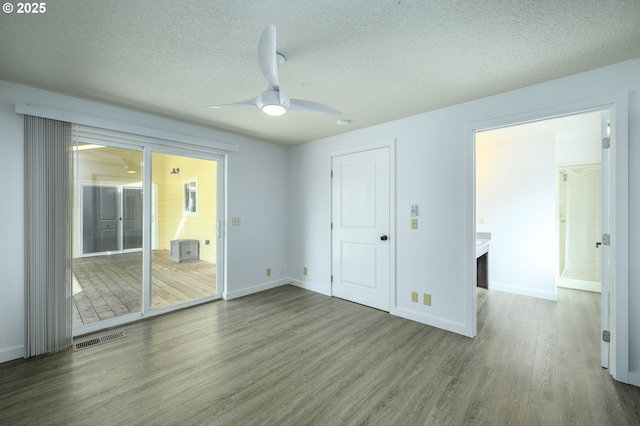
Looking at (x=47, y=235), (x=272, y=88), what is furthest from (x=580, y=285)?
(x=47, y=235)

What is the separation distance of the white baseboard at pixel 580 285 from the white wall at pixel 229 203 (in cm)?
473

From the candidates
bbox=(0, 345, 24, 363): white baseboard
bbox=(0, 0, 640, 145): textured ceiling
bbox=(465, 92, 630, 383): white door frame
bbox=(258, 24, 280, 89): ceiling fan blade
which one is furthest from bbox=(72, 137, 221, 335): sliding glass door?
bbox=(465, 92, 630, 383): white door frame

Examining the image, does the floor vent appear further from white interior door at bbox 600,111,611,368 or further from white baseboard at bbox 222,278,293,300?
white interior door at bbox 600,111,611,368

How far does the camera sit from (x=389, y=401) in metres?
1.89

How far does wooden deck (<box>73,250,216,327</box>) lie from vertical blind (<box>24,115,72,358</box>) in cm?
26

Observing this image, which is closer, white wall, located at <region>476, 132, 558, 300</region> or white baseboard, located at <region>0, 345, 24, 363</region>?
white baseboard, located at <region>0, 345, 24, 363</region>

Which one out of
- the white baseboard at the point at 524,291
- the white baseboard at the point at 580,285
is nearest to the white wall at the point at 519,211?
the white baseboard at the point at 524,291

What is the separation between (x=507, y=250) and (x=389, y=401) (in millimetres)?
3685

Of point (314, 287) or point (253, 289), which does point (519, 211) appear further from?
point (253, 289)

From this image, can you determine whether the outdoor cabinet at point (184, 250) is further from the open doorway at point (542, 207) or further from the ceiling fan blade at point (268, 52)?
the open doorway at point (542, 207)

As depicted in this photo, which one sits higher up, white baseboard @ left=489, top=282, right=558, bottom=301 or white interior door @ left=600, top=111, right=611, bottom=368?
white interior door @ left=600, top=111, right=611, bottom=368

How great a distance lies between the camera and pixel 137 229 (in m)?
3.26

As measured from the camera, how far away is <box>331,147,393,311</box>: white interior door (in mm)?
3590

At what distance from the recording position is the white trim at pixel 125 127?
2432mm
